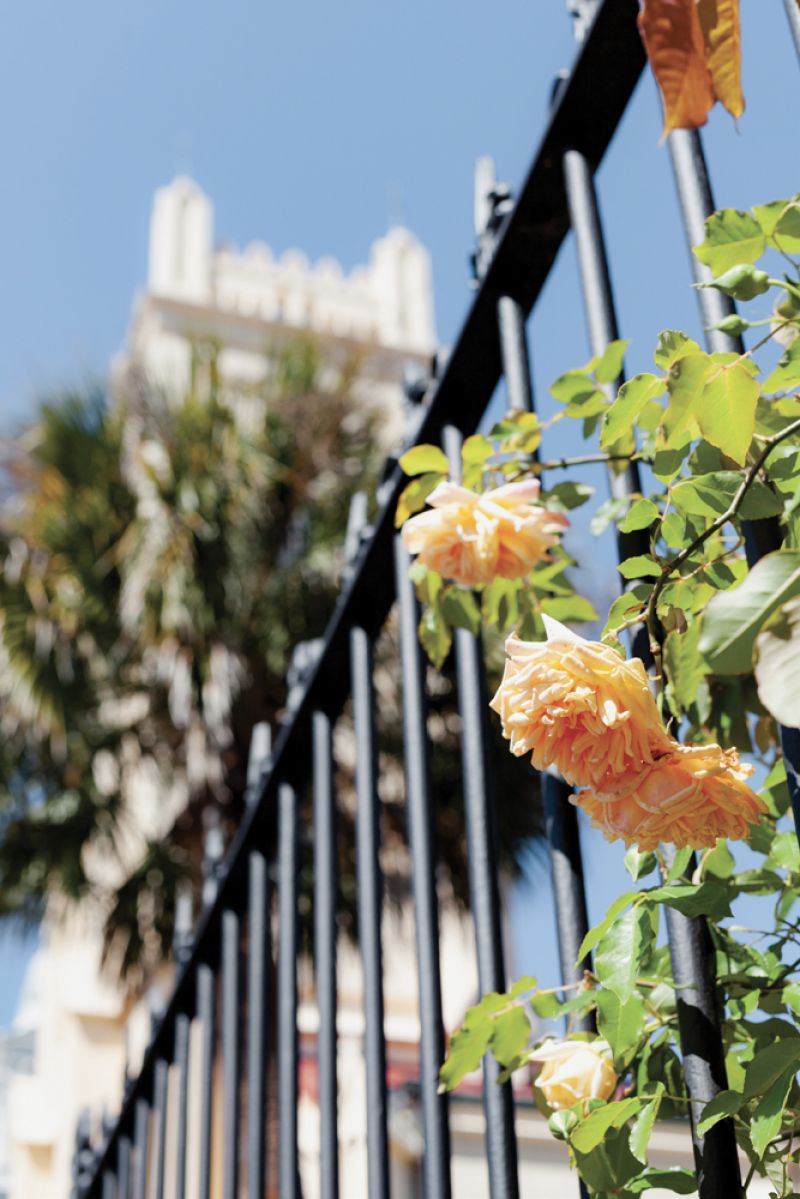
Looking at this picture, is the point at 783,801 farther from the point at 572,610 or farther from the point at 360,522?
the point at 360,522

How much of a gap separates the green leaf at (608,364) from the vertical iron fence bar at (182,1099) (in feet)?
3.31

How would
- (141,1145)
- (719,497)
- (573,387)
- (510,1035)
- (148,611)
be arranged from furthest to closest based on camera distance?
(148,611), (141,1145), (573,387), (510,1035), (719,497)

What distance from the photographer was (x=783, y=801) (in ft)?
3.04

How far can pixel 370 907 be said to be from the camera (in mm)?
1185

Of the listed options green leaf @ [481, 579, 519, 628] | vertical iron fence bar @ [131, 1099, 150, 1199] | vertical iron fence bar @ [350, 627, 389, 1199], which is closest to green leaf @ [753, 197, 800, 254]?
green leaf @ [481, 579, 519, 628]

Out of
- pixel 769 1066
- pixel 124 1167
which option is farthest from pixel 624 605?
pixel 124 1167

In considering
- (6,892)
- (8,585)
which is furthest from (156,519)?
(6,892)

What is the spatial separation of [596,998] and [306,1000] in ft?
30.0

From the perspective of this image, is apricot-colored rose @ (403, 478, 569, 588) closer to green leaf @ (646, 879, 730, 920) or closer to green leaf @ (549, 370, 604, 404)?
green leaf @ (549, 370, 604, 404)

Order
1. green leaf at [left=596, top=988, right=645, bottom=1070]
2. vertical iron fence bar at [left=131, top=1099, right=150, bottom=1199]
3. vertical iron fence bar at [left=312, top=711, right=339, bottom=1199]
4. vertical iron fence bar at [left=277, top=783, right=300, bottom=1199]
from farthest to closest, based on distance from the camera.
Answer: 1. vertical iron fence bar at [left=131, top=1099, right=150, bottom=1199]
2. vertical iron fence bar at [left=277, top=783, right=300, bottom=1199]
3. vertical iron fence bar at [left=312, top=711, right=339, bottom=1199]
4. green leaf at [left=596, top=988, right=645, bottom=1070]

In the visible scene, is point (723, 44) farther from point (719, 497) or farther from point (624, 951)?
point (624, 951)

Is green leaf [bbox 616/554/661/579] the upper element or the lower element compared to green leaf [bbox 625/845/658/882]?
upper

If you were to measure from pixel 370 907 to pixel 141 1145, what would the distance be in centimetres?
84

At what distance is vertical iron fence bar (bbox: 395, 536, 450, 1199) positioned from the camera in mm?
995
